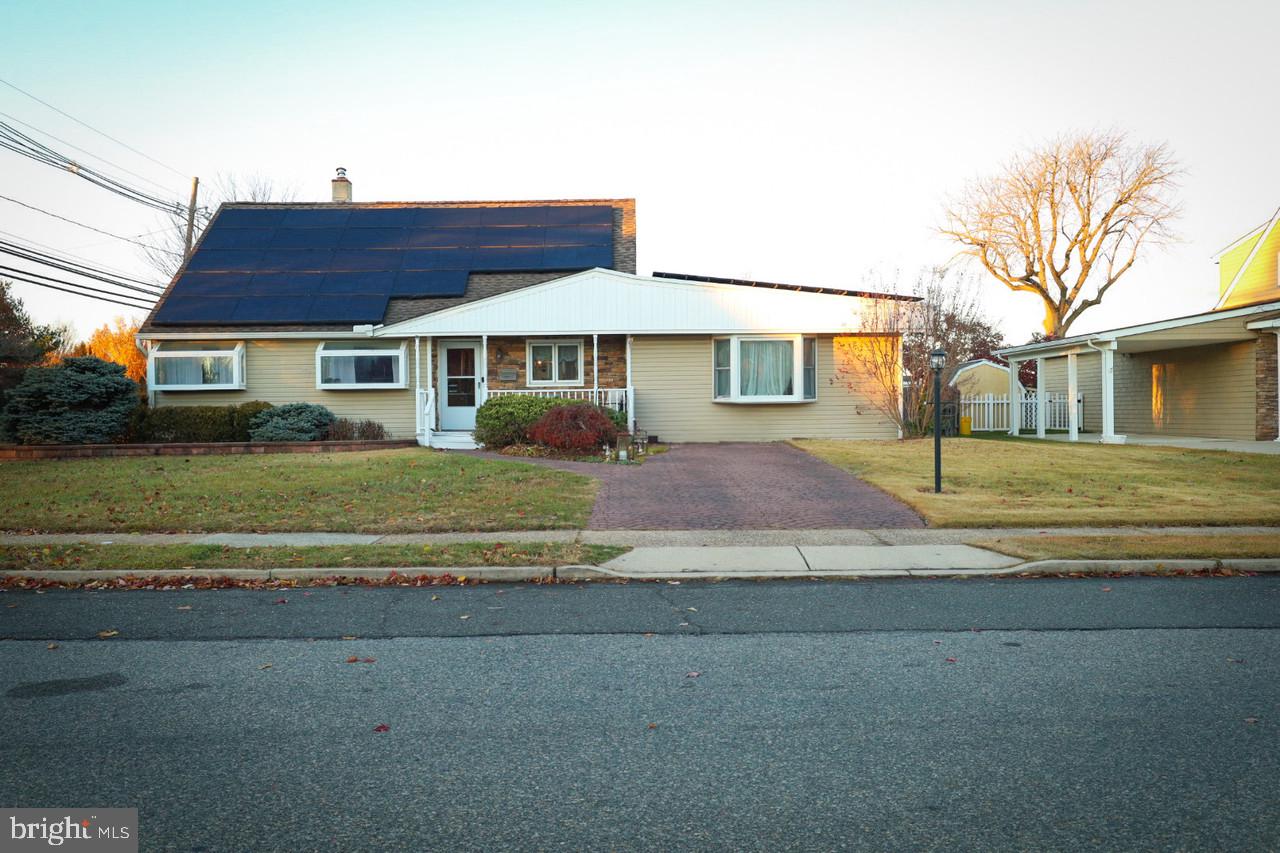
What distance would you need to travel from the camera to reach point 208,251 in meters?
24.8

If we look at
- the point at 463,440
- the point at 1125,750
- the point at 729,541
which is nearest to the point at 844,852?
the point at 1125,750

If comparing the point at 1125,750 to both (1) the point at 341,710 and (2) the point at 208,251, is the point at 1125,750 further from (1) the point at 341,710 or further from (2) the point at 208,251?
(2) the point at 208,251

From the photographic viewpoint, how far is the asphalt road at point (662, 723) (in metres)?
3.42

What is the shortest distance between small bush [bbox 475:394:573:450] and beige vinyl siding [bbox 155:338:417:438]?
141 inches

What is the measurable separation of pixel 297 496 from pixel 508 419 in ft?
21.8

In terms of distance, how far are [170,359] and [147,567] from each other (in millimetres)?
15227

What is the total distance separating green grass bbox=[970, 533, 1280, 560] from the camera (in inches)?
345

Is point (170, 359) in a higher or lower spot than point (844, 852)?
higher

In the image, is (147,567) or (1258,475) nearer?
(147,567)

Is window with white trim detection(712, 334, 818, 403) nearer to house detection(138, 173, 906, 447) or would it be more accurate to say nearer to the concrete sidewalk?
house detection(138, 173, 906, 447)

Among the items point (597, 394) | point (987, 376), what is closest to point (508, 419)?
point (597, 394)

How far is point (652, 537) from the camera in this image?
412 inches

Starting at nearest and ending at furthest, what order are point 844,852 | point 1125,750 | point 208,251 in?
point 844,852, point 1125,750, point 208,251

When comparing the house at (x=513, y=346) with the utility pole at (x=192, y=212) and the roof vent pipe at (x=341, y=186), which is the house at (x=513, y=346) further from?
the utility pole at (x=192, y=212)
